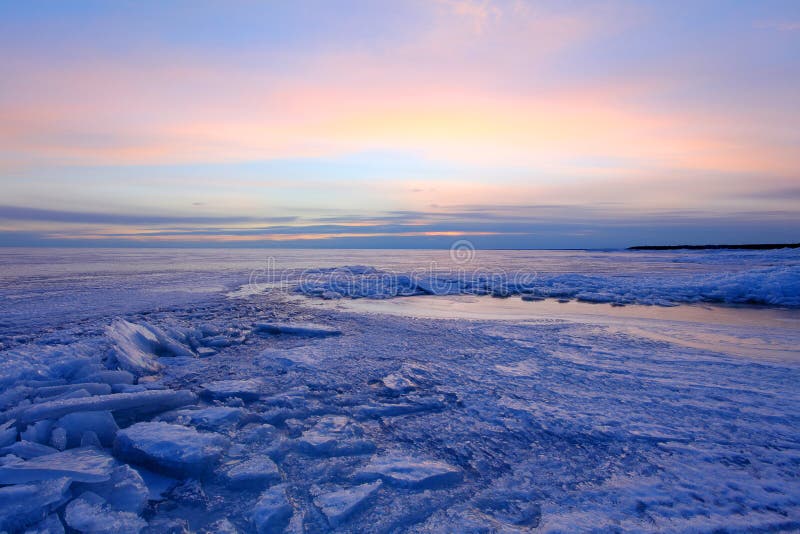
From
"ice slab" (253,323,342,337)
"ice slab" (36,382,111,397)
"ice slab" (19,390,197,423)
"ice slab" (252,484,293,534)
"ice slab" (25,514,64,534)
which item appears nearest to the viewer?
"ice slab" (25,514,64,534)

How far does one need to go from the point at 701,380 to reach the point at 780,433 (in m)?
1.00

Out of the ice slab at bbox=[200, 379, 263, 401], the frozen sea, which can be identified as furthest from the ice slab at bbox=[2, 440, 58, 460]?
the ice slab at bbox=[200, 379, 263, 401]

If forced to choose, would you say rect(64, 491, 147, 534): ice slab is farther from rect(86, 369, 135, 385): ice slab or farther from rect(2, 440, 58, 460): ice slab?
rect(86, 369, 135, 385): ice slab

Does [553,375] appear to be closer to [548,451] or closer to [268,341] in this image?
[548,451]

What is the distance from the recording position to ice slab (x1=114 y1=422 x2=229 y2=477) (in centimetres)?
209

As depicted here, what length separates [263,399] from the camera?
10.2 ft

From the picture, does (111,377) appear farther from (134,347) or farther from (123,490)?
(123,490)

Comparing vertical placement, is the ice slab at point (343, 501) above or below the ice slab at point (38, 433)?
below

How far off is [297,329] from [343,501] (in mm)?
3877

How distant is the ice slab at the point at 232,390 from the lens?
10.4 ft

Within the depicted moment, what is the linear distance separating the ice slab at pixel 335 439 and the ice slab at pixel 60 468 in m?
0.95

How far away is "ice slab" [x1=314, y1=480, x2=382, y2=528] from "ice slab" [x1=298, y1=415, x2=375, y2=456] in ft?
1.24

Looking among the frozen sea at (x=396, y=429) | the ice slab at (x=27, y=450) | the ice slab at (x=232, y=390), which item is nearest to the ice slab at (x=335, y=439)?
the frozen sea at (x=396, y=429)

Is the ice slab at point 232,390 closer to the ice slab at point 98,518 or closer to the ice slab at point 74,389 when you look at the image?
the ice slab at point 74,389
